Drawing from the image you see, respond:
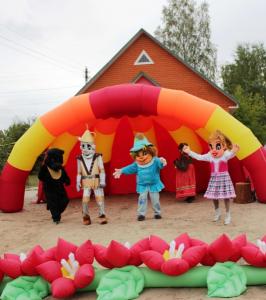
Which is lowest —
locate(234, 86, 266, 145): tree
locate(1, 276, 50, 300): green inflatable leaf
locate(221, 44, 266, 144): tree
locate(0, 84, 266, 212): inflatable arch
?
locate(1, 276, 50, 300): green inflatable leaf

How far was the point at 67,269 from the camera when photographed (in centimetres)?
383

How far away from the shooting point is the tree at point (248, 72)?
38875 mm

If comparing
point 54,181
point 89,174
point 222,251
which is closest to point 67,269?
point 222,251

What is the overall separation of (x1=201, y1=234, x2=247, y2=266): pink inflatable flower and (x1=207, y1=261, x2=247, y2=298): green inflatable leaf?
63mm

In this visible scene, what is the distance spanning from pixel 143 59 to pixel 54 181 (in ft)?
42.3

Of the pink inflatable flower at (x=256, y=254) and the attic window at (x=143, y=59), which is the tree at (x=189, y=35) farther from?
the pink inflatable flower at (x=256, y=254)

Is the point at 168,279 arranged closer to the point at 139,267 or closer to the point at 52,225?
the point at 139,267

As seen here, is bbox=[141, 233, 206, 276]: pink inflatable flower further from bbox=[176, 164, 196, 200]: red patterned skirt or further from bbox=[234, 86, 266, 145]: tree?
bbox=[234, 86, 266, 145]: tree

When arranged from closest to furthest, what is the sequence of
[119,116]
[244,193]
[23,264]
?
[23,264] < [244,193] < [119,116]

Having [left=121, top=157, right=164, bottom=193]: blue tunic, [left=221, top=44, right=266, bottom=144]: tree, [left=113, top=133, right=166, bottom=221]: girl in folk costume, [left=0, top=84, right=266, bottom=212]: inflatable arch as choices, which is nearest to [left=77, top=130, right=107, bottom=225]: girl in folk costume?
[left=113, top=133, right=166, bottom=221]: girl in folk costume

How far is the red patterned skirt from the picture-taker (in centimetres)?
845

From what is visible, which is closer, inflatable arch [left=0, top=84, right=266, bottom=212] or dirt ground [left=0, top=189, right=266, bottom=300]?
dirt ground [left=0, top=189, right=266, bottom=300]

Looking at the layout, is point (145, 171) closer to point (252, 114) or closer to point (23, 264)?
point (23, 264)

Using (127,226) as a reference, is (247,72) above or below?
above
